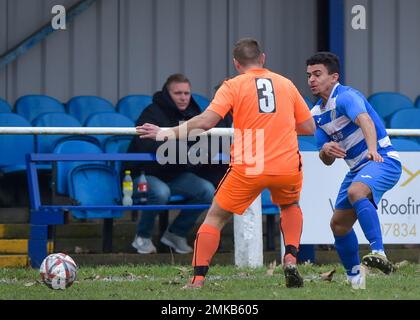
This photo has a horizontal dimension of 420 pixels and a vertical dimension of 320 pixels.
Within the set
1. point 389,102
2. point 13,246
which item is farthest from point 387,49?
point 13,246

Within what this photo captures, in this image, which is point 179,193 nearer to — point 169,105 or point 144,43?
point 169,105

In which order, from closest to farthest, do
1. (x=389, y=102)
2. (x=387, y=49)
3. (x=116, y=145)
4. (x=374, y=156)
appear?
(x=374, y=156), (x=116, y=145), (x=389, y=102), (x=387, y=49)

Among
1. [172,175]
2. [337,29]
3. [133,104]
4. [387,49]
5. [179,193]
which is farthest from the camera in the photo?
[387,49]

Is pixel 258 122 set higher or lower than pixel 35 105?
lower

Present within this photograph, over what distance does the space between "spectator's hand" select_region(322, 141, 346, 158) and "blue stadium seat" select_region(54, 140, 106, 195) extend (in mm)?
3732

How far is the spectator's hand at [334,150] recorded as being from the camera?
29.7 ft

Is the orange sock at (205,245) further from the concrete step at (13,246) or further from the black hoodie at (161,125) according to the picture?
the concrete step at (13,246)

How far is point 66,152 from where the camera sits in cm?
1245

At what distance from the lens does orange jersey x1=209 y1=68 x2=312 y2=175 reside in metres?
8.84

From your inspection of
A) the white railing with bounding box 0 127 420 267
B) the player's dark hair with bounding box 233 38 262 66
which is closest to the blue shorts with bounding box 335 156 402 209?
the player's dark hair with bounding box 233 38 262 66

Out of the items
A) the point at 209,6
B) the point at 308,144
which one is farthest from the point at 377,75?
the point at 308,144

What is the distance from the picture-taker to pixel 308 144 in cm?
1240

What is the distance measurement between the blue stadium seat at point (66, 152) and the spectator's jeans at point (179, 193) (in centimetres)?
77

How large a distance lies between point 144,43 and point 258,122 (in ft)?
22.8
